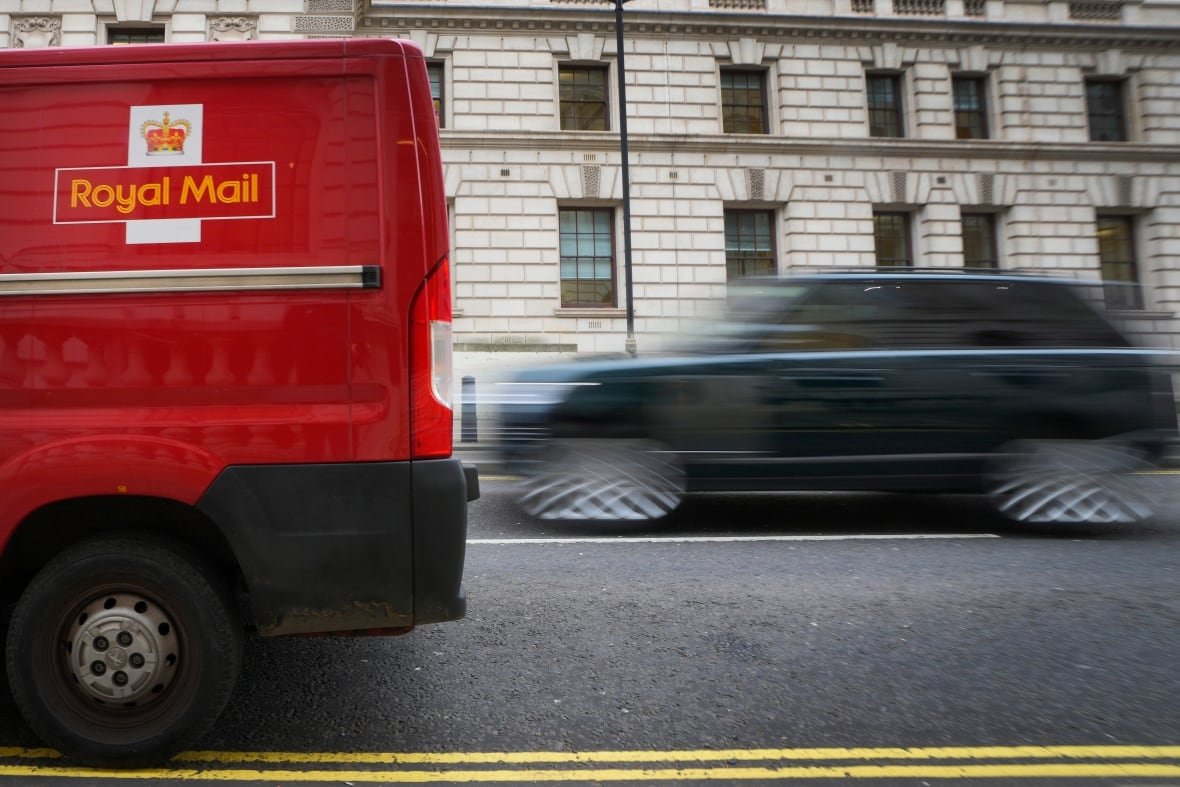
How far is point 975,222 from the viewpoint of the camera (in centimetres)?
2014

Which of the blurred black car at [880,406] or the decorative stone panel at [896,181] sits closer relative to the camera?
the blurred black car at [880,406]

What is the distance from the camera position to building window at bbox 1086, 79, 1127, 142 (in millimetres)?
20625

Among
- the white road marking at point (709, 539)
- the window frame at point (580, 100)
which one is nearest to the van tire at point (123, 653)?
the white road marking at point (709, 539)

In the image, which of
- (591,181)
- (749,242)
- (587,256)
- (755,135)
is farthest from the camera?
(749,242)

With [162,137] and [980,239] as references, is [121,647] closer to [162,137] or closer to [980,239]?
[162,137]

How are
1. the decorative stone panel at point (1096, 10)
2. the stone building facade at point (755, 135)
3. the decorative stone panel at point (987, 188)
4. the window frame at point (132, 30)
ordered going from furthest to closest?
1. the decorative stone panel at point (1096, 10)
2. the decorative stone panel at point (987, 188)
3. the stone building facade at point (755, 135)
4. the window frame at point (132, 30)

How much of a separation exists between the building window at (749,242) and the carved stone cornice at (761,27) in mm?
4723

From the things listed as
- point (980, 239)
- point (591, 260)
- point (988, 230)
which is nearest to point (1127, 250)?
point (988, 230)

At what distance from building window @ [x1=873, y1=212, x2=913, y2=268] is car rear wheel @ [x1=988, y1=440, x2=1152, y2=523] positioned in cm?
1524

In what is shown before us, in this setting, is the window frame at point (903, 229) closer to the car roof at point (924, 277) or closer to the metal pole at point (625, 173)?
the metal pole at point (625, 173)

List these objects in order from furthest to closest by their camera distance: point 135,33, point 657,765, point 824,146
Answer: point 824,146 → point 135,33 → point 657,765

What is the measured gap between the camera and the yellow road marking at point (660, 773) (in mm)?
2279

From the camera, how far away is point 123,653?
2246 millimetres

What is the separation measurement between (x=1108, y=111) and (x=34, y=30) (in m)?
28.7
